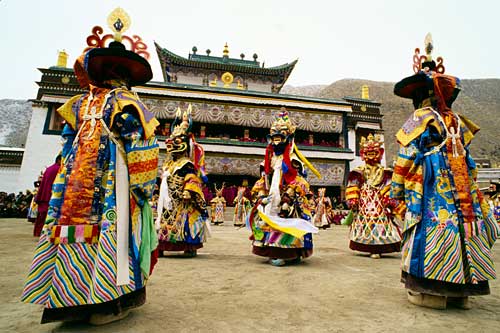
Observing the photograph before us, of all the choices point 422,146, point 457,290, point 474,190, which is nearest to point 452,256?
point 457,290

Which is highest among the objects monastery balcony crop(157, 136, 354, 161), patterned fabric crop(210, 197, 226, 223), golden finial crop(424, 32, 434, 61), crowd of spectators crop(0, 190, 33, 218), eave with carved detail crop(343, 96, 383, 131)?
eave with carved detail crop(343, 96, 383, 131)

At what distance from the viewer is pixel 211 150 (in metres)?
20.1

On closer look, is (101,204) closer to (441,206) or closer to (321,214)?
(441,206)

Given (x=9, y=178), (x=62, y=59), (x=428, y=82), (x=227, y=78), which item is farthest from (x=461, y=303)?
(x=62, y=59)

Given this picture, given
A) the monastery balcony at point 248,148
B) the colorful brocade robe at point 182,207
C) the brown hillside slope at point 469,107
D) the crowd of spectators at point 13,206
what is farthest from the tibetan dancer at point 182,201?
the brown hillside slope at point 469,107

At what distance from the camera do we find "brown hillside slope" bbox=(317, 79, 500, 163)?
56406mm

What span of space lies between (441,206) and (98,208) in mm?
2897

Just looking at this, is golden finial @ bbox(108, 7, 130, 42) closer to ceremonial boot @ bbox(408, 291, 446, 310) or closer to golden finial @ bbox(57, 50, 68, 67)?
ceremonial boot @ bbox(408, 291, 446, 310)

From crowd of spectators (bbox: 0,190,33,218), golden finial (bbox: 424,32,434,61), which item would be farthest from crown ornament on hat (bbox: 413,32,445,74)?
crowd of spectators (bbox: 0,190,33,218)

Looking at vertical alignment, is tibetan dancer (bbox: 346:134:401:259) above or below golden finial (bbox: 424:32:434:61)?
below

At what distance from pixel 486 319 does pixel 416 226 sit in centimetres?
84

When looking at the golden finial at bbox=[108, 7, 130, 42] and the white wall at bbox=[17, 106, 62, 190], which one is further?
→ the white wall at bbox=[17, 106, 62, 190]

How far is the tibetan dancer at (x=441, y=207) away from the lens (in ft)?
8.43

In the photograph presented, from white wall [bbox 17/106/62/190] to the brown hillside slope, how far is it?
49991 millimetres
